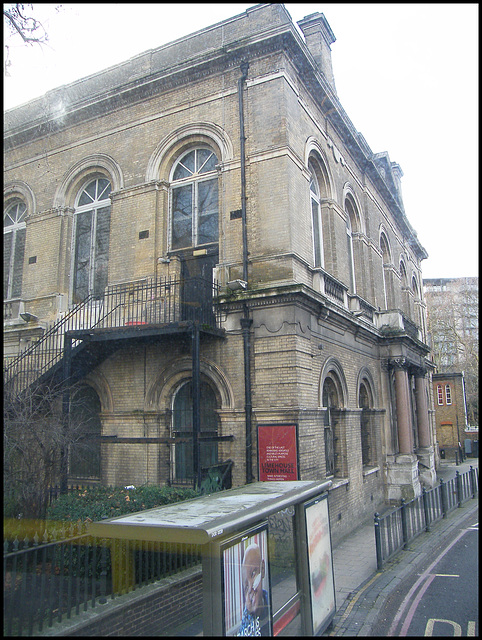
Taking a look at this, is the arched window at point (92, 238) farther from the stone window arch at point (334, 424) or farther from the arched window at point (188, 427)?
the stone window arch at point (334, 424)

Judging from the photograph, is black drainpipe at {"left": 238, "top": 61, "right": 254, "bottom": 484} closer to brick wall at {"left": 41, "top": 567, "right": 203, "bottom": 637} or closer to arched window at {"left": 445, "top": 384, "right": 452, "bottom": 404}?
brick wall at {"left": 41, "top": 567, "right": 203, "bottom": 637}

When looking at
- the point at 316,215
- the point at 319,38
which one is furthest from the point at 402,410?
the point at 319,38

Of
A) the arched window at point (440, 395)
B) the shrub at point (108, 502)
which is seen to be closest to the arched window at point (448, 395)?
the arched window at point (440, 395)

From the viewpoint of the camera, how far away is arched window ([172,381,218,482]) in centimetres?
1168

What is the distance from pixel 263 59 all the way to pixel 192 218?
4.28 m

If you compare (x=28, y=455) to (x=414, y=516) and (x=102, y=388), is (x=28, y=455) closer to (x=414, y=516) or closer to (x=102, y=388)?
(x=102, y=388)

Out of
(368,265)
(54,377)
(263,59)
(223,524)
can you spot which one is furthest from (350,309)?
(223,524)

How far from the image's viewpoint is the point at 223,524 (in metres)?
4.59

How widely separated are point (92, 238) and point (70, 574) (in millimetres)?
10745

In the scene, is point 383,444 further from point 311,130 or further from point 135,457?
point 311,130

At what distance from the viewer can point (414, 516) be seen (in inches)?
466

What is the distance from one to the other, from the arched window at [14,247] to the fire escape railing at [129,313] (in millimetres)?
3283

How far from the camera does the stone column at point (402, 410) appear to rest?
55.2ft

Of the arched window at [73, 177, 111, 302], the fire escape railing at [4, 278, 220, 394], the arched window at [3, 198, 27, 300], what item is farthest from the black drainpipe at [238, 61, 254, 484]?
the arched window at [3, 198, 27, 300]
